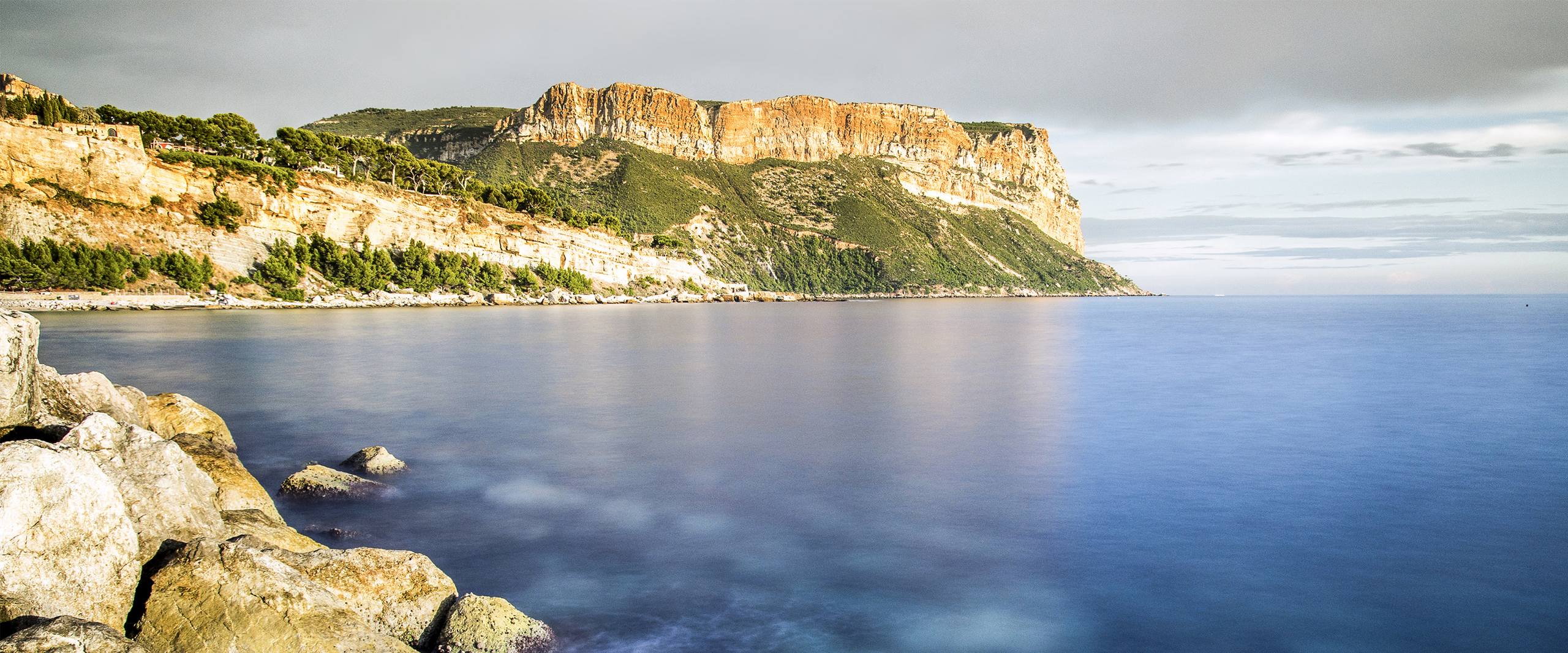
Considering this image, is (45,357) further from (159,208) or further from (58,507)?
(159,208)

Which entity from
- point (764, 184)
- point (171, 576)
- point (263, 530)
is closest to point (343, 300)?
point (263, 530)

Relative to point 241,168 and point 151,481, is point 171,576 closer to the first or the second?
point 151,481

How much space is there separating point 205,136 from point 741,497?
76.9 metres

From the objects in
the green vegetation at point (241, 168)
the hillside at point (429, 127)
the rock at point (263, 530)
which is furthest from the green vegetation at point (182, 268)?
the hillside at point (429, 127)

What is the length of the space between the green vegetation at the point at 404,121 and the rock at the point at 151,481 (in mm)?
153858

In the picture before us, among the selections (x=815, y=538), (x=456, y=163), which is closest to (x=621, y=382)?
(x=815, y=538)

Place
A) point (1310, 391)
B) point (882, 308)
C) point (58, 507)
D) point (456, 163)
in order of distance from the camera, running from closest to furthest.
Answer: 1. point (58, 507)
2. point (1310, 391)
3. point (882, 308)
4. point (456, 163)

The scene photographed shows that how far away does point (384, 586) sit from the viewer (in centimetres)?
635

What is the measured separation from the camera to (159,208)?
5525 centimetres

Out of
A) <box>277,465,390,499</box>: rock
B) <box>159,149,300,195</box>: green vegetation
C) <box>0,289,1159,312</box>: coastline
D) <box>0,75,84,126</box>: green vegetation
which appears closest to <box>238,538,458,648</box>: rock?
<box>277,465,390,499</box>: rock

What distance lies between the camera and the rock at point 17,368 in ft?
24.6

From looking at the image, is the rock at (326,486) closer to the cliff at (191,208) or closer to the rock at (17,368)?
the rock at (17,368)

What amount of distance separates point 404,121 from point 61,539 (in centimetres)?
17667

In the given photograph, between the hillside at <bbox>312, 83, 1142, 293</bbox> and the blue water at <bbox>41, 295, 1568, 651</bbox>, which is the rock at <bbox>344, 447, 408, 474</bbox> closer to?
the blue water at <bbox>41, 295, 1568, 651</bbox>
